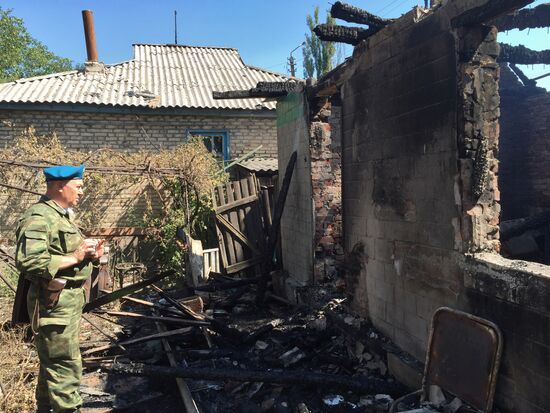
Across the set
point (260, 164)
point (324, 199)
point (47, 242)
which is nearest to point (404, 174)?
point (324, 199)

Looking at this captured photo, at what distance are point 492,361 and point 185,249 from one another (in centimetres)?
686

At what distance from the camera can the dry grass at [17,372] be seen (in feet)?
11.9

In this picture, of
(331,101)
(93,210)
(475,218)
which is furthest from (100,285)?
(475,218)

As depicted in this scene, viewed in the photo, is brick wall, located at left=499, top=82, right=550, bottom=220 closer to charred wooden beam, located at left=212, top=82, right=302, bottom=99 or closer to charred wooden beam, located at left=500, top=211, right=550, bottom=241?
charred wooden beam, located at left=500, top=211, right=550, bottom=241

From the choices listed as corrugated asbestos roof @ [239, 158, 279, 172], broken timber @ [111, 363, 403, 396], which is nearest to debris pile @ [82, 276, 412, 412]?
broken timber @ [111, 363, 403, 396]

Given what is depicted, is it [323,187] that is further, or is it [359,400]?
[323,187]

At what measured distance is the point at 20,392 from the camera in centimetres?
373

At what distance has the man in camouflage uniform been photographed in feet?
9.85

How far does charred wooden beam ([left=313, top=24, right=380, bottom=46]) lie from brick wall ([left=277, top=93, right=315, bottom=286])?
1.67 m

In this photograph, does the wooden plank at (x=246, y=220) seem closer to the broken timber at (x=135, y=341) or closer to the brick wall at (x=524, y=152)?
the broken timber at (x=135, y=341)

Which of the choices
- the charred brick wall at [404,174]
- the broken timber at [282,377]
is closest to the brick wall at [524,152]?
the charred brick wall at [404,174]

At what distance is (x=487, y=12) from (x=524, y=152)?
6261 millimetres

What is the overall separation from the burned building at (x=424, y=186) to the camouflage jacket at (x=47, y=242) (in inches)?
113

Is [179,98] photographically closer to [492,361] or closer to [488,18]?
[488,18]
